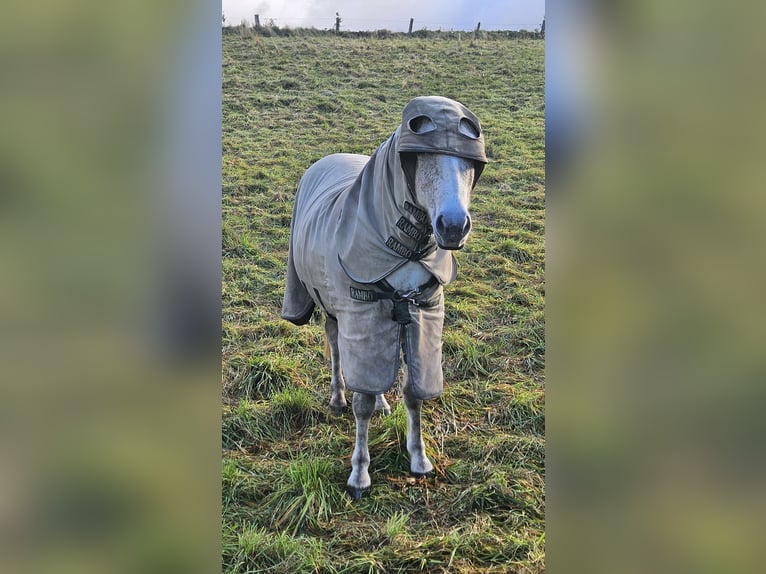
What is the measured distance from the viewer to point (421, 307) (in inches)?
102

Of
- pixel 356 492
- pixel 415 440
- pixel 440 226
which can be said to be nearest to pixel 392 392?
pixel 415 440

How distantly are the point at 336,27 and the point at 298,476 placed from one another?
35.6 ft

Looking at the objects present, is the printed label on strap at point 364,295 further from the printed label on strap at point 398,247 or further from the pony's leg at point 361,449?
the pony's leg at point 361,449

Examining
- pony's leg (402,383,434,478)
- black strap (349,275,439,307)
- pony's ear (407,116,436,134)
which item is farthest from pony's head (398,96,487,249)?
pony's leg (402,383,434,478)

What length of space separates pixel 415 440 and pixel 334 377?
0.95 m

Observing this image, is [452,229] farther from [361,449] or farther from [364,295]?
[361,449]

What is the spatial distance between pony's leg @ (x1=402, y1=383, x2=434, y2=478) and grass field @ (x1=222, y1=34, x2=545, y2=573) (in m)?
0.07

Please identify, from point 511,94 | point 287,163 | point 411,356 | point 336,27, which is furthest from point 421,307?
point 336,27

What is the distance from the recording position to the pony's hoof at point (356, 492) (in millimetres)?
2775

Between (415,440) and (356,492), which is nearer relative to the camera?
(356,492)

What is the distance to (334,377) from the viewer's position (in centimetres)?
372

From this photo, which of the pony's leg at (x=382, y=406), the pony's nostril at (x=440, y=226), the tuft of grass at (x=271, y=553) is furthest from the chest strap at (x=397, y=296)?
the pony's leg at (x=382, y=406)

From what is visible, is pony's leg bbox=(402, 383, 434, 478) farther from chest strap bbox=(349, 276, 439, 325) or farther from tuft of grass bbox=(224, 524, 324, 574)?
tuft of grass bbox=(224, 524, 324, 574)
